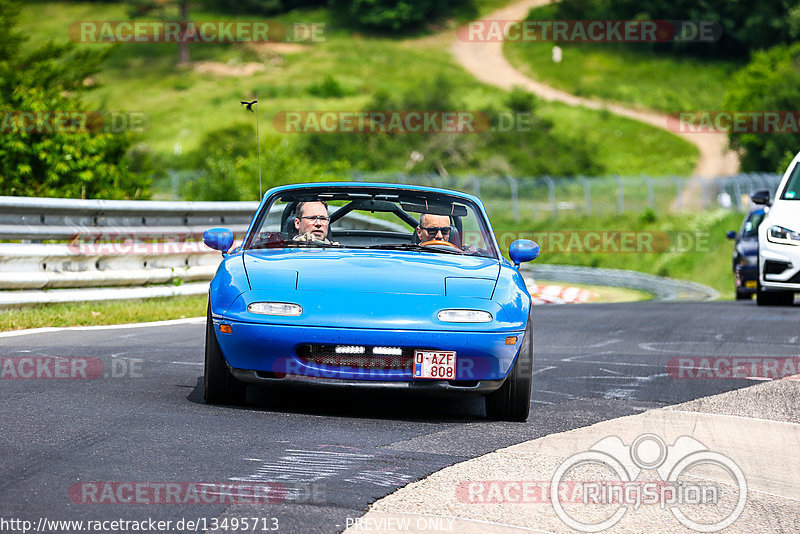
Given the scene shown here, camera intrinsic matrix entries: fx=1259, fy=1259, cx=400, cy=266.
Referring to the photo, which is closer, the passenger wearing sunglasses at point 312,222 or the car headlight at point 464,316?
the car headlight at point 464,316

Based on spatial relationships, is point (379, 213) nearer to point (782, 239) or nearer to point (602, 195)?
Answer: point (782, 239)

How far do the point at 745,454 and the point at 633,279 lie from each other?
27.9 m

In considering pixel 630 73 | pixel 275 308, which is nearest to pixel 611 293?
pixel 275 308

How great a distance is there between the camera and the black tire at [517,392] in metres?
6.66

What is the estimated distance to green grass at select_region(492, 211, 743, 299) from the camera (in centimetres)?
3834

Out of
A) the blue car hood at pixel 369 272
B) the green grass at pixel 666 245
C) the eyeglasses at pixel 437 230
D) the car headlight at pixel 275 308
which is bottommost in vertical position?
the green grass at pixel 666 245

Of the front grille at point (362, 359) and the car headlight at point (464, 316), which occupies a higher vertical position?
the car headlight at point (464, 316)

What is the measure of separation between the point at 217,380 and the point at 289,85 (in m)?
84.6

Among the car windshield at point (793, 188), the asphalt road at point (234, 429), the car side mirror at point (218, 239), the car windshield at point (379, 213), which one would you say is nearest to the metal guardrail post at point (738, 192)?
the car windshield at point (793, 188)

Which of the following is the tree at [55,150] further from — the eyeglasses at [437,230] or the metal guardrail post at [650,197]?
the metal guardrail post at [650,197]

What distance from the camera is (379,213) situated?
8164mm

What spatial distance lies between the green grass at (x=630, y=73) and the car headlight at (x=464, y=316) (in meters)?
79.2

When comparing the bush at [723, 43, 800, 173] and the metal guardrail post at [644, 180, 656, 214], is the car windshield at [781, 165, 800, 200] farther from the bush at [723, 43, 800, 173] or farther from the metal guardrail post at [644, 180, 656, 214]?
the bush at [723, 43, 800, 173]

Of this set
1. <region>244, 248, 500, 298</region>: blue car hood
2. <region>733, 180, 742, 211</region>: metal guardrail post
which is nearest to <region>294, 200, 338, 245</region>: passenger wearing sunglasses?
<region>244, 248, 500, 298</region>: blue car hood
